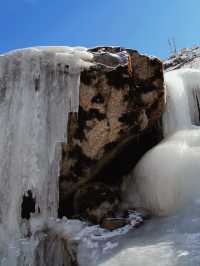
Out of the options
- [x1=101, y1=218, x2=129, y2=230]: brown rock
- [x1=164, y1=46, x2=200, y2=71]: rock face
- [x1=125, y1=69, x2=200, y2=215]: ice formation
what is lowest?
[x1=101, y1=218, x2=129, y2=230]: brown rock

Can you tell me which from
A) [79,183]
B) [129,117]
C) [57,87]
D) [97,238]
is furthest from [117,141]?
[97,238]

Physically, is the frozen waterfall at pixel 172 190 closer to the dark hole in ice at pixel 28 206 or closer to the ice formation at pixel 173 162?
the ice formation at pixel 173 162

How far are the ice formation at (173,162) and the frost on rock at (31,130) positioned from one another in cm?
174

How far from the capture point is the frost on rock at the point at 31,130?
677 centimetres

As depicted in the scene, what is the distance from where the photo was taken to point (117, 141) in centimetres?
754

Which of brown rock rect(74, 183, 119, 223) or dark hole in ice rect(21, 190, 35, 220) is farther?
brown rock rect(74, 183, 119, 223)

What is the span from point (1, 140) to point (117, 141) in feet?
7.69

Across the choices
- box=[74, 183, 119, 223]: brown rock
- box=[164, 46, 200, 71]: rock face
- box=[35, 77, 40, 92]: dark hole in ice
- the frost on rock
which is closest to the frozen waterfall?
box=[74, 183, 119, 223]: brown rock

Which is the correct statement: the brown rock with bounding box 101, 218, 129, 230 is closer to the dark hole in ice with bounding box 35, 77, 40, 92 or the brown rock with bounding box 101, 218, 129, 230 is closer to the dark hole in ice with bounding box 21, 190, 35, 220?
the dark hole in ice with bounding box 21, 190, 35, 220

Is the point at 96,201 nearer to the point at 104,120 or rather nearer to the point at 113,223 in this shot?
the point at 113,223

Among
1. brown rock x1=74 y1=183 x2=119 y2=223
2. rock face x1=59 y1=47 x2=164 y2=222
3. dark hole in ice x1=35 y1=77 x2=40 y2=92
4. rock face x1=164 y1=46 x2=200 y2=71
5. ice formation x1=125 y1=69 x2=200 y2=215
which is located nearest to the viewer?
ice formation x1=125 y1=69 x2=200 y2=215

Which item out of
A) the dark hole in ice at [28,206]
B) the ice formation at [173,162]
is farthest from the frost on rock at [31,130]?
the ice formation at [173,162]

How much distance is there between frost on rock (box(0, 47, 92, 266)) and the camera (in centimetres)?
677

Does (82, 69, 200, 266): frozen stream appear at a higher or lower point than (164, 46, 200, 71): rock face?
lower
